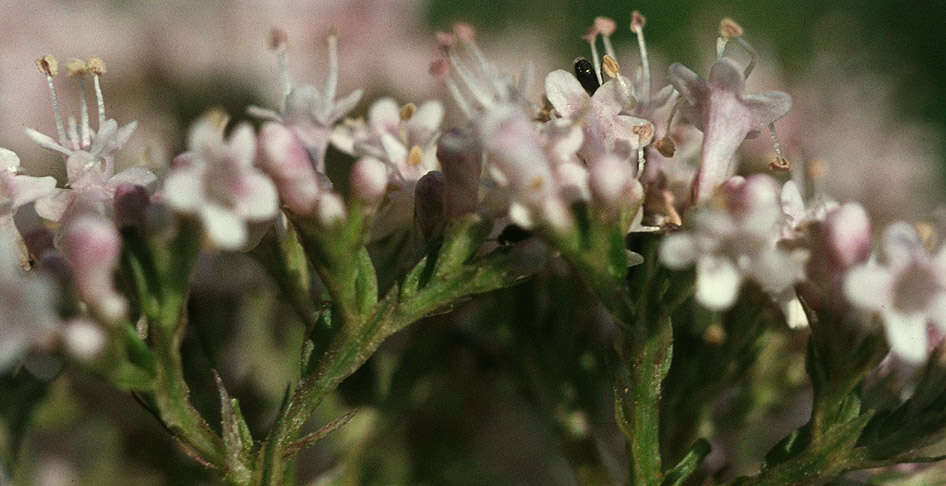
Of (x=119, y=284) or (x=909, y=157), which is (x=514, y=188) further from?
(x=909, y=157)

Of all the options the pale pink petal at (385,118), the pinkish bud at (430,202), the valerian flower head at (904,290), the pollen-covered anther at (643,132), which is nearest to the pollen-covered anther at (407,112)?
the pale pink petal at (385,118)

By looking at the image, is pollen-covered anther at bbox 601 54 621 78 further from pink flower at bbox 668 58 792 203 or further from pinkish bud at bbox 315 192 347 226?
pinkish bud at bbox 315 192 347 226

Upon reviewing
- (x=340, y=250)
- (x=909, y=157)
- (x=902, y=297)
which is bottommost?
(x=909, y=157)

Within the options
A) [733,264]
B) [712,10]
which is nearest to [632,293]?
[733,264]

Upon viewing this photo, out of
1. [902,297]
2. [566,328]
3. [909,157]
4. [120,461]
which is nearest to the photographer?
[902,297]

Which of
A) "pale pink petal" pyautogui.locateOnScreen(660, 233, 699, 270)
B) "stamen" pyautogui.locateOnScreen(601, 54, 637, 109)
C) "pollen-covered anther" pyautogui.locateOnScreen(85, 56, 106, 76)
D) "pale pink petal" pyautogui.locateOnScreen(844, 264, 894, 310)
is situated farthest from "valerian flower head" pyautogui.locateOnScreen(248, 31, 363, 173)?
"pale pink petal" pyautogui.locateOnScreen(844, 264, 894, 310)

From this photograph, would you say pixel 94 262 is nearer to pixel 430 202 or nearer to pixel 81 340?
pixel 81 340

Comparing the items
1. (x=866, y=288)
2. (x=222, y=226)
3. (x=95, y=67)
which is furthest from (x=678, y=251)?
(x=95, y=67)
